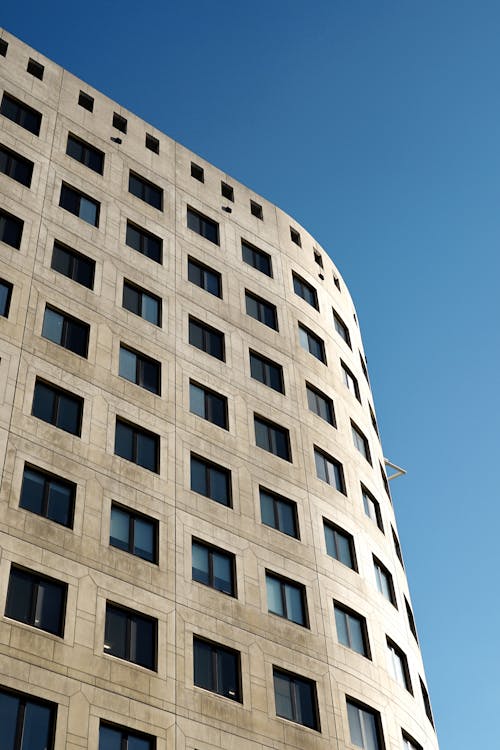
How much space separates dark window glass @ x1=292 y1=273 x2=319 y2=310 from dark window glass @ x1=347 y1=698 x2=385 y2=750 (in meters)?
21.7

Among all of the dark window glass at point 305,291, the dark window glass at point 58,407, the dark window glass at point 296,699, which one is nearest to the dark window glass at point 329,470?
the dark window glass at point 305,291

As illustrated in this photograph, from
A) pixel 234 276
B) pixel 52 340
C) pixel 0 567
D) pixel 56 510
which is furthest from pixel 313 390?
pixel 0 567

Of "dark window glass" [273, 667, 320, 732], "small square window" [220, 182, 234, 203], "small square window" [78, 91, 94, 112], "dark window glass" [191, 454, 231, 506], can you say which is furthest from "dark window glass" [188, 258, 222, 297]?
"dark window glass" [273, 667, 320, 732]

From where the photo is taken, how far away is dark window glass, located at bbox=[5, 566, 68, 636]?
29.5 metres

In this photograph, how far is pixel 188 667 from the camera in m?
32.2

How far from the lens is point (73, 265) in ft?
133

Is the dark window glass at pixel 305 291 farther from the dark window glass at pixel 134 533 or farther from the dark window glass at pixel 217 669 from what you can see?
the dark window glass at pixel 217 669

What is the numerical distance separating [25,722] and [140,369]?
15.6m

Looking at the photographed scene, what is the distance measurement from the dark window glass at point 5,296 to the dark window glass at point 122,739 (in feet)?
49.5

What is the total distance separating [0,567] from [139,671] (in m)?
5.39

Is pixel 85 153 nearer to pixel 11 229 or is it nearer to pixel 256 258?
pixel 11 229

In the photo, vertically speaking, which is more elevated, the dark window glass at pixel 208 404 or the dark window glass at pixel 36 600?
the dark window glass at pixel 208 404

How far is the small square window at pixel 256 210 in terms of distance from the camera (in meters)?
52.9

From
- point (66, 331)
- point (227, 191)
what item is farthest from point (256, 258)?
point (66, 331)
